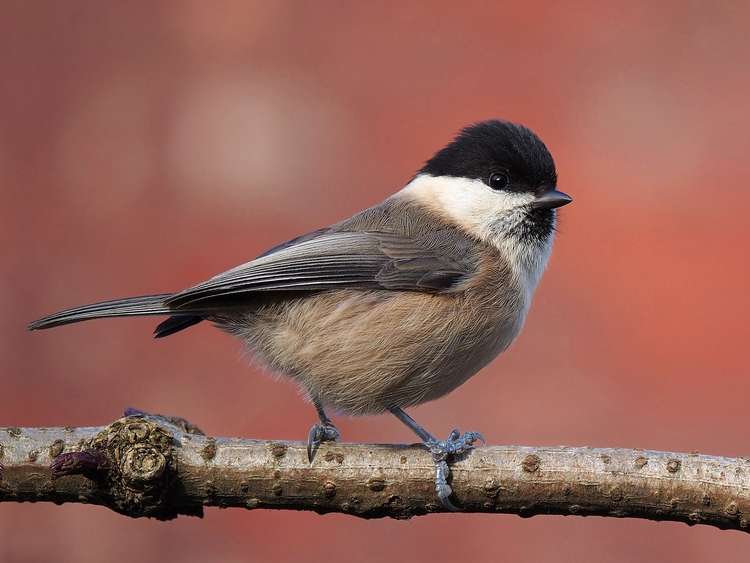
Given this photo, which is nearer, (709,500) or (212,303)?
(709,500)

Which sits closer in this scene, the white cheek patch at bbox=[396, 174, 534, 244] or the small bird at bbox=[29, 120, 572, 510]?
the small bird at bbox=[29, 120, 572, 510]

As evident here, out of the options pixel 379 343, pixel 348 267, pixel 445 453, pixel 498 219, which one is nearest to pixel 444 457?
pixel 445 453

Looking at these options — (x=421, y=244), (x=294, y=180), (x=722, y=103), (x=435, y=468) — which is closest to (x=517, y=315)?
(x=421, y=244)

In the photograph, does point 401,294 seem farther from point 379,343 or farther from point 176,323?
point 176,323

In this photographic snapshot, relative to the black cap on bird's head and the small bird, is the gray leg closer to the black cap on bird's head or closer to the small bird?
the small bird

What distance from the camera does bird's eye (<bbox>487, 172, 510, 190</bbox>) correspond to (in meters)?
1.82

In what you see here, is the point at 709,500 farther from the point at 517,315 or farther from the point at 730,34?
the point at 730,34

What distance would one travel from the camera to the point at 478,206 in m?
1.85

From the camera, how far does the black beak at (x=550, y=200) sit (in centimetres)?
179

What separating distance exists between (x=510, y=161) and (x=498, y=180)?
0.15ft

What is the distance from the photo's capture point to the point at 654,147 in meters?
2.56

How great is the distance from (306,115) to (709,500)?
1.61 metres

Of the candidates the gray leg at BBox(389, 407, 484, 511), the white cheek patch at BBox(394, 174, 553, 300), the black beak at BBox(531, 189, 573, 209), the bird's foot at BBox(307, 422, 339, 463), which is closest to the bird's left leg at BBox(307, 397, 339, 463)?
the bird's foot at BBox(307, 422, 339, 463)

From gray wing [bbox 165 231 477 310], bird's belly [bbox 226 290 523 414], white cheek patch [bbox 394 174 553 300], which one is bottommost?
bird's belly [bbox 226 290 523 414]
